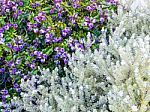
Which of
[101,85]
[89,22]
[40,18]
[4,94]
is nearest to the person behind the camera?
[101,85]

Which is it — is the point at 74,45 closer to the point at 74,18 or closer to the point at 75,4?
the point at 74,18

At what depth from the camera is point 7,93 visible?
2820mm

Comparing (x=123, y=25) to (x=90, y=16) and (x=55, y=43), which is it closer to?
(x=90, y=16)

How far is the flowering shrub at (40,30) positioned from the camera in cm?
A: 290

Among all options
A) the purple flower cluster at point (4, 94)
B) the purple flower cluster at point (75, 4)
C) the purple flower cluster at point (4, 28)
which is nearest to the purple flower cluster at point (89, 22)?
the purple flower cluster at point (75, 4)

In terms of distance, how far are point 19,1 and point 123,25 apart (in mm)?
900

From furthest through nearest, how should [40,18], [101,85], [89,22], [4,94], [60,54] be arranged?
[89,22]
[40,18]
[60,54]
[4,94]
[101,85]

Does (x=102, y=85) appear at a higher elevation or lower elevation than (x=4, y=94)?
higher

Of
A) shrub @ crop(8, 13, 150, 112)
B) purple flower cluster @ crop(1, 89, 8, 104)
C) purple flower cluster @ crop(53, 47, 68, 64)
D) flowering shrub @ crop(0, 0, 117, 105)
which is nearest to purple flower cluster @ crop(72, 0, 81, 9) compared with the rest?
flowering shrub @ crop(0, 0, 117, 105)

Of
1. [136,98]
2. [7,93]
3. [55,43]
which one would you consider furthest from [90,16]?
[136,98]

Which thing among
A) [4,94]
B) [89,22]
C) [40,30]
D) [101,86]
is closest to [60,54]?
[40,30]

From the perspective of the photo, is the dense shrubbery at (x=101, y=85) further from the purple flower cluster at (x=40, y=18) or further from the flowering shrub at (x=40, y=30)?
the purple flower cluster at (x=40, y=18)

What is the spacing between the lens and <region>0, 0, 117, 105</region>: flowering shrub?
290 centimetres

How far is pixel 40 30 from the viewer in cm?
298
